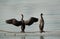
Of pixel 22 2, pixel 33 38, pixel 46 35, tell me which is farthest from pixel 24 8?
pixel 46 35

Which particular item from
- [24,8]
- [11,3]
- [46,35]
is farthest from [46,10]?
[46,35]

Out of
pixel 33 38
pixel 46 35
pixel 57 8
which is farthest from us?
pixel 57 8

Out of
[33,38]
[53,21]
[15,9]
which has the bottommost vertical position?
[33,38]

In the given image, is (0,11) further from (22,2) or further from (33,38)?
(33,38)

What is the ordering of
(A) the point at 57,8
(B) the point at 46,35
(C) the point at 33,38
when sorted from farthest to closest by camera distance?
(A) the point at 57,8
(C) the point at 33,38
(B) the point at 46,35

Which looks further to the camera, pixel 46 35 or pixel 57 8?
pixel 57 8

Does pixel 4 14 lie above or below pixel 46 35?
above

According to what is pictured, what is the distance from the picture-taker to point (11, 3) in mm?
3205

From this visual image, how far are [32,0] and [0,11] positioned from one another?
0.52 meters

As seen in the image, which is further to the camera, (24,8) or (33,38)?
(24,8)

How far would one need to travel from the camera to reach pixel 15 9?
3170 mm

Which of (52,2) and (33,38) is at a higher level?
(52,2)

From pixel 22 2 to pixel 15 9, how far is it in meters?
0.15

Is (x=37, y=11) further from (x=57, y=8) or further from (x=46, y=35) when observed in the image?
(x=46, y=35)
